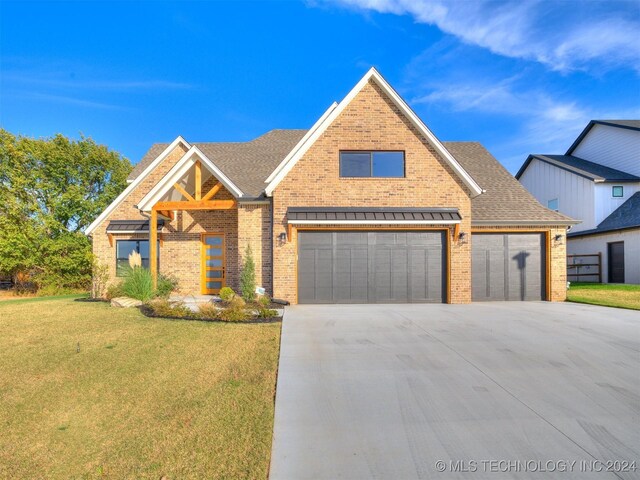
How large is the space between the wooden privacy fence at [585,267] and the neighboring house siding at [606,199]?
2250 mm

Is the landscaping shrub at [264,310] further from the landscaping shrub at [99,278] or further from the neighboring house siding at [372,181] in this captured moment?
the landscaping shrub at [99,278]

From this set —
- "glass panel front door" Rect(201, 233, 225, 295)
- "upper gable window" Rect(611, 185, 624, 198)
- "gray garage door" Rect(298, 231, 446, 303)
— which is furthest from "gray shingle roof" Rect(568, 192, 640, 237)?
"glass panel front door" Rect(201, 233, 225, 295)

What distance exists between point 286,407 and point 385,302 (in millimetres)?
8146

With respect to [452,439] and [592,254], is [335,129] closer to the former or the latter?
[452,439]

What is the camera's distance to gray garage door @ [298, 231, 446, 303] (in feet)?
39.2

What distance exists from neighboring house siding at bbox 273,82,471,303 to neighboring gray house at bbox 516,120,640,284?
12777mm

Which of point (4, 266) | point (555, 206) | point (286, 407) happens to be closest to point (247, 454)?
point (286, 407)

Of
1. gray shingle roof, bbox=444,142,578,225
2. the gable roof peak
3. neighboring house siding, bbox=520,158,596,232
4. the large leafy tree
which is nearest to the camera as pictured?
the gable roof peak

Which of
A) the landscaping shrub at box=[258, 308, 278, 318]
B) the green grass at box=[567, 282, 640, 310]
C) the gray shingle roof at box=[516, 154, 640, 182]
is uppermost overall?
the gray shingle roof at box=[516, 154, 640, 182]

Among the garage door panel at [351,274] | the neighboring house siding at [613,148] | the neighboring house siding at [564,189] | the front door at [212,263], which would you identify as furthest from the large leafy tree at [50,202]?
the neighboring house siding at [613,148]

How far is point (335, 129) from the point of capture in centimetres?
1196

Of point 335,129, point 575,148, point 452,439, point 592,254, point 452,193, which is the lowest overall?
point 452,439

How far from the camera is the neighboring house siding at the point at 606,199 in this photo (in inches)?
818

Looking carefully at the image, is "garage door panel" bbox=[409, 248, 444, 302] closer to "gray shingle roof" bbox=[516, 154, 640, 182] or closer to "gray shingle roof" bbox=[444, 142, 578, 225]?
"gray shingle roof" bbox=[444, 142, 578, 225]
